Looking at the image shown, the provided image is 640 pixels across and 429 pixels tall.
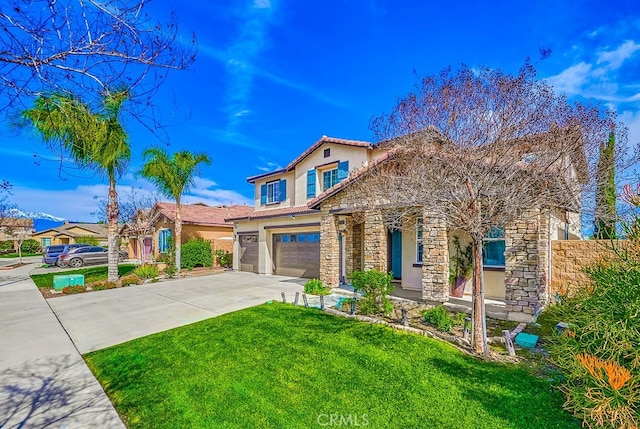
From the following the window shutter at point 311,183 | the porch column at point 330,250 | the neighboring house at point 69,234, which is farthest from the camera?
the neighboring house at point 69,234

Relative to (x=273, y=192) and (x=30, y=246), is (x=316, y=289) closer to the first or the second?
(x=273, y=192)

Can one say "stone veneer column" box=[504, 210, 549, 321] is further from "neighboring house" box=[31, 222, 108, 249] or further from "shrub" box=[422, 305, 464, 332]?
"neighboring house" box=[31, 222, 108, 249]

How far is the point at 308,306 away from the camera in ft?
34.1

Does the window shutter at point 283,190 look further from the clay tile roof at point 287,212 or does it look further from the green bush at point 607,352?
the green bush at point 607,352

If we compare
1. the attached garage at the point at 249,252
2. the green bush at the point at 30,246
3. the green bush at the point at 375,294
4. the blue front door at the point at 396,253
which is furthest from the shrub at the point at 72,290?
the green bush at the point at 30,246

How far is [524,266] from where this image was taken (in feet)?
28.0

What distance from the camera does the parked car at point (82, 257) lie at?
26.8 metres

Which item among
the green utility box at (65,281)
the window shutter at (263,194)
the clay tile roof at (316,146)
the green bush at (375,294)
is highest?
the clay tile roof at (316,146)

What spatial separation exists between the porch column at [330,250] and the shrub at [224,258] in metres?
12.3

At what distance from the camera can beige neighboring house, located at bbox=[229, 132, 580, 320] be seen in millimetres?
8734

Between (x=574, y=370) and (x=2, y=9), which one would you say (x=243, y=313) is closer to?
(x=574, y=370)

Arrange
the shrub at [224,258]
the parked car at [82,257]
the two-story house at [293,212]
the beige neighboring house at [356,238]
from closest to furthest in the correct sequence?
the beige neighboring house at [356,238], the two-story house at [293,212], the shrub at [224,258], the parked car at [82,257]

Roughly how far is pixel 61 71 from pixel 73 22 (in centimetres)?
45

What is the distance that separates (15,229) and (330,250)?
193 ft
